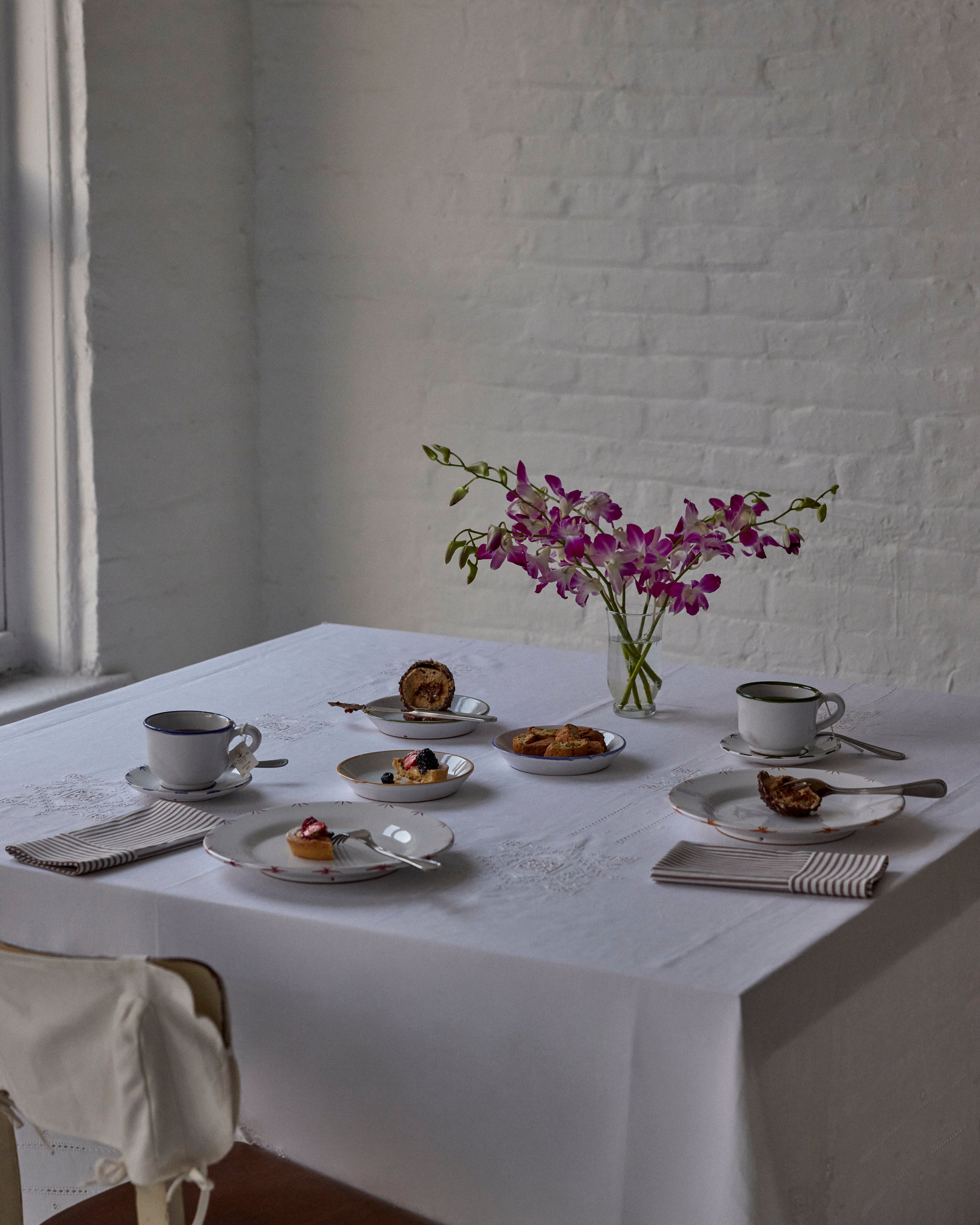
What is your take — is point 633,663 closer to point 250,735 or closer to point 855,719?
point 855,719

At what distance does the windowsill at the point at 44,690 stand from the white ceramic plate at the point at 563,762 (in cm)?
149

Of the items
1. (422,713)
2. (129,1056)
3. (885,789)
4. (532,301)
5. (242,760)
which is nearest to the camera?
(129,1056)

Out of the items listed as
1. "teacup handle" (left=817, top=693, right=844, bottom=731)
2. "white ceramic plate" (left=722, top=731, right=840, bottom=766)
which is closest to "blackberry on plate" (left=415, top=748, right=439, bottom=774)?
"white ceramic plate" (left=722, top=731, right=840, bottom=766)

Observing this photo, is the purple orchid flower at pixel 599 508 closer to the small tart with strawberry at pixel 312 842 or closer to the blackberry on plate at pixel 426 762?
the blackberry on plate at pixel 426 762

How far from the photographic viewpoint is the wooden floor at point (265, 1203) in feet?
3.84

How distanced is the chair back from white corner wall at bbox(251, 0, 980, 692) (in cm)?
220

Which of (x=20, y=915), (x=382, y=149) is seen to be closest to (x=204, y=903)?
(x=20, y=915)

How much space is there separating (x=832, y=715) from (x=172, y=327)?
1.97 metres

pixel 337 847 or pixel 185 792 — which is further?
pixel 185 792

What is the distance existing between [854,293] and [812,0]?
1.86 feet

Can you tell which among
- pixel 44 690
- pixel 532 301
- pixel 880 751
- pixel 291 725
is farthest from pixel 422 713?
pixel 532 301

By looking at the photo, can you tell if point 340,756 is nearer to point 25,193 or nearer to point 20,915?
point 20,915

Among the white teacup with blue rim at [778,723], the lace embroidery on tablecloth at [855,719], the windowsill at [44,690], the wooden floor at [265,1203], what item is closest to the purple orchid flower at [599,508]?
the white teacup with blue rim at [778,723]

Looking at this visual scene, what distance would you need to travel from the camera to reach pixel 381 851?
128cm
